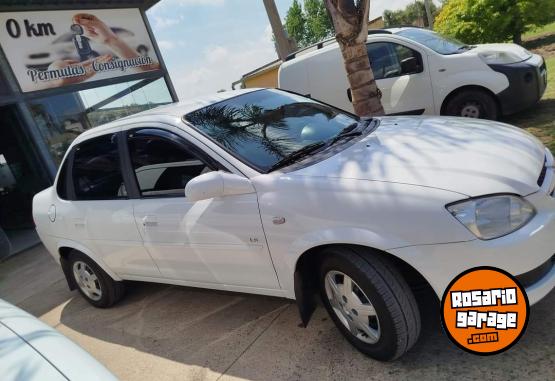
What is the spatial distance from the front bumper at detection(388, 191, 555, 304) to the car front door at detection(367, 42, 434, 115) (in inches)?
195

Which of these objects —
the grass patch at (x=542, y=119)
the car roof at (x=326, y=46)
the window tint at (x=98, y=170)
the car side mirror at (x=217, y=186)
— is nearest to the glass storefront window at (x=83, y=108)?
the car roof at (x=326, y=46)

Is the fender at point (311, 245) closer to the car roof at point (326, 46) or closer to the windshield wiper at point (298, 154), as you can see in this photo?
the windshield wiper at point (298, 154)

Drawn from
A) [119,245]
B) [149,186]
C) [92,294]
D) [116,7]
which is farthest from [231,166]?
[116,7]

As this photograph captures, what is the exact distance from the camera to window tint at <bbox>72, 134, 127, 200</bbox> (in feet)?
12.5

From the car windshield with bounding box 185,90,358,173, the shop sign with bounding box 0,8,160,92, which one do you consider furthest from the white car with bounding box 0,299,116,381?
the shop sign with bounding box 0,8,160,92

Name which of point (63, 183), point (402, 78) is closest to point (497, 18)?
point (402, 78)

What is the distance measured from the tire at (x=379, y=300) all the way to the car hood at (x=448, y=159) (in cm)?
46

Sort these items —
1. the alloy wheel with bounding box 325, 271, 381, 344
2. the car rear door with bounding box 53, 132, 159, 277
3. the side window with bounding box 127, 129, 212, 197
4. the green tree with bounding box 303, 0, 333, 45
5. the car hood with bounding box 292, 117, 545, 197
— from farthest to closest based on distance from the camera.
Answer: the green tree with bounding box 303, 0, 333, 45 < the car rear door with bounding box 53, 132, 159, 277 < the side window with bounding box 127, 129, 212, 197 < the alloy wheel with bounding box 325, 271, 381, 344 < the car hood with bounding box 292, 117, 545, 197

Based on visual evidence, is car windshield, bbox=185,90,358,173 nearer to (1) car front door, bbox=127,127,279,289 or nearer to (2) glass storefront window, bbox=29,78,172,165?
(1) car front door, bbox=127,127,279,289

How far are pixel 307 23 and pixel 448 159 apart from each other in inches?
1833

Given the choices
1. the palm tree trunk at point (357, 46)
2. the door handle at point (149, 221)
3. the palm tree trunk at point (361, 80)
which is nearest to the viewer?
the door handle at point (149, 221)

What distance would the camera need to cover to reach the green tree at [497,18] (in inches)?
456

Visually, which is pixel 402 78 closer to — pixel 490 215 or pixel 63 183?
pixel 63 183
